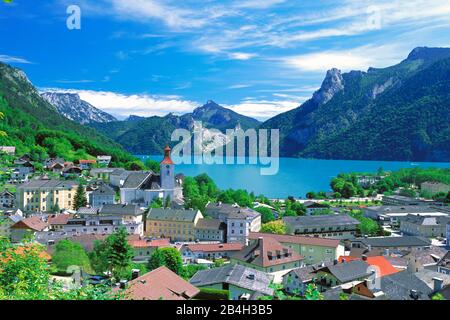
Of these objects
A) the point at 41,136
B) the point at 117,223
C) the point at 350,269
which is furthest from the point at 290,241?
the point at 41,136

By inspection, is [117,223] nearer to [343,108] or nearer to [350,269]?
[350,269]

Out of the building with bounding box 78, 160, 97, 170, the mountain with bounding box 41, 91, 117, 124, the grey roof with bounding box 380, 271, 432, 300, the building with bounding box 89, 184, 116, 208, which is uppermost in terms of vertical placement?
the mountain with bounding box 41, 91, 117, 124

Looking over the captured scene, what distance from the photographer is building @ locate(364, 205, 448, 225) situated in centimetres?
2977

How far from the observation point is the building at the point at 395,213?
29.8 meters

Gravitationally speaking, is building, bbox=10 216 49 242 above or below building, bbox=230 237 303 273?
above

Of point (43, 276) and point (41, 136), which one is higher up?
point (41, 136)

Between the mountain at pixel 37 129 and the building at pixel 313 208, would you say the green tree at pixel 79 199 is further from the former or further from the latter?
the building at pixel 313 208

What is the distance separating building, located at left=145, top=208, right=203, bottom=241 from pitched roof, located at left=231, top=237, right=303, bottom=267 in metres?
7.11

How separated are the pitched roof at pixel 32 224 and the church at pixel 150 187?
8.67 meters

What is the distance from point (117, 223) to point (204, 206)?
699cm

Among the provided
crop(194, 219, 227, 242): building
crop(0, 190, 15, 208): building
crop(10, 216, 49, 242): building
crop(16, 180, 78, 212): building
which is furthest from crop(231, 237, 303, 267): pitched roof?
crop(0, 190, 15, 208): building

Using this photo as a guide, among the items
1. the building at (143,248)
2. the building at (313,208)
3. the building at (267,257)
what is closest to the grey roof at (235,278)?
the building at (267,257)

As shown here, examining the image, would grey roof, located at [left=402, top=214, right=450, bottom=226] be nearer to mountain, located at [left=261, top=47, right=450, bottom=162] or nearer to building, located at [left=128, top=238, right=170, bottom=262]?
building, located at [left=128, top=238, right=170, bottom=262]

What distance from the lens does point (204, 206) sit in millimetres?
28234
